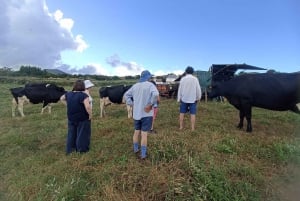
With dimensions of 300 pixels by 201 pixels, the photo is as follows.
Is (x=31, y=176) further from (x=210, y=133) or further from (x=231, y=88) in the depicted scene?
(x=231, y=88)

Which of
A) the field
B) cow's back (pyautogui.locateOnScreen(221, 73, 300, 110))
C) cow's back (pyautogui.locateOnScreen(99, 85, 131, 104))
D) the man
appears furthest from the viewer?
cow's back (pyautogui.locateOnScreen(99, 85, 131, 104))

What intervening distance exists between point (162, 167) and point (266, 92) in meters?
5.32

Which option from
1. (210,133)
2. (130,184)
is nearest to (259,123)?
(210,133)

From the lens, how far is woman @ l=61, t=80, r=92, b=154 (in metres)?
8.23

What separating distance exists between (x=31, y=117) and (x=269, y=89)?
1030 centimetres

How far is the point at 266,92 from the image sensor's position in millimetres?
10664

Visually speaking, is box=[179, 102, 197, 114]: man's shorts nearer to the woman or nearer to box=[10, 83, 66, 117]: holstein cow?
the woman

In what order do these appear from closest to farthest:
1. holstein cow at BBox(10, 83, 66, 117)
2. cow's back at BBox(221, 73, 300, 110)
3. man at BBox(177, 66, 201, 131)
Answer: man at BBox(177, 66, 201, 131), cow's back at BBox(221, 73, 300, 110), holstein cow at BBox(10, 83, 66, 117)

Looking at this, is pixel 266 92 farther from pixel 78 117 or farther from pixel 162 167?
pixel 78 117

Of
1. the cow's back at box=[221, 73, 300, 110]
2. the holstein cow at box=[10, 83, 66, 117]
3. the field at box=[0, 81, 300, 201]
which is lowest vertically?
the field at box=[0, 81, 300, 201]

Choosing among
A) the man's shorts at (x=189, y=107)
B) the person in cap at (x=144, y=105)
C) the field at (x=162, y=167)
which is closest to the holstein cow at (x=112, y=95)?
the field at (x=162, y=167)

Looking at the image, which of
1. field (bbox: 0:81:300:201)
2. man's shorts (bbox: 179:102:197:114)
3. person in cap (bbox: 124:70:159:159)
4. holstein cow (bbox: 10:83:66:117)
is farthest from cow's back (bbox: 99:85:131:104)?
person in cap (bbox: 124:70:159:159)

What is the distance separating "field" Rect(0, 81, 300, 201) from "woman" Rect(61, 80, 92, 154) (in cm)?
29

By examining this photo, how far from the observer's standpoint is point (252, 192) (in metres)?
6.24
